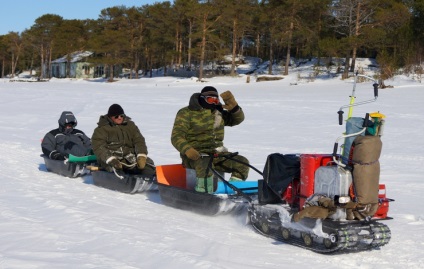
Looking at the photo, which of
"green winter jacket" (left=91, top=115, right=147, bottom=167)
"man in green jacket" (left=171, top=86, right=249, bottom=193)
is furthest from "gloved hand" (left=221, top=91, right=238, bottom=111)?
"green winter jacket" (left=91, top=115, right=147, bottom=167)

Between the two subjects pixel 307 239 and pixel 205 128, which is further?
pixel 205 128

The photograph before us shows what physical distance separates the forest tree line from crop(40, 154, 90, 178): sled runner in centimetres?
2857

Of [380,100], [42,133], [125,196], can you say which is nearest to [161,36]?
[380,100]

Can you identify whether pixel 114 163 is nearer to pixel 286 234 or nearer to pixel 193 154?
pixel 193 154

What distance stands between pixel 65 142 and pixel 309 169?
6.14 meters

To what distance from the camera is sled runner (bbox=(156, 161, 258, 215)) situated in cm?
666

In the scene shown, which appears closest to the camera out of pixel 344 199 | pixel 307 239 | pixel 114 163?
pixel 344 199

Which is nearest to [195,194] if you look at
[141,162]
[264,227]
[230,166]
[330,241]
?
[230,166]

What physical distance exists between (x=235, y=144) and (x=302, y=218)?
9.32 m

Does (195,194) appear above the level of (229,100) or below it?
below

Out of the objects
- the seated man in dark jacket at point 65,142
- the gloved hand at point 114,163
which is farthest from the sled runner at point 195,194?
the seated man in dark jacket at point 65,142

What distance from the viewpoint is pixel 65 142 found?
10531 mm

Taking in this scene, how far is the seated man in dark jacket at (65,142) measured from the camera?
407 inches

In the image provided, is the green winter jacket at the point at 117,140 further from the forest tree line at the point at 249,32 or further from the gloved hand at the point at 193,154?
the forest tree line at the point at 249,32
